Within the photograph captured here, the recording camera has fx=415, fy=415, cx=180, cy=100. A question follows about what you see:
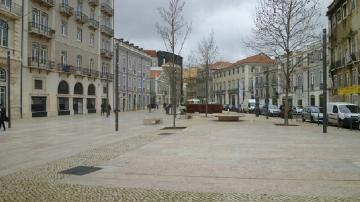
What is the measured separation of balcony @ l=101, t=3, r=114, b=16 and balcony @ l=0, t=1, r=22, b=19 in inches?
839

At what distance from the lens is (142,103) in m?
86.8

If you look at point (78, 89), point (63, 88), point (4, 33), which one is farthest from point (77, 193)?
point (78, 89)

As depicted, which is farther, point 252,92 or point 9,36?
point 252,92

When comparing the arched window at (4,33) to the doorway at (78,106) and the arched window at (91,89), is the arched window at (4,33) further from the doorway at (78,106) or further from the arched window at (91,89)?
the arched window at (91,89)

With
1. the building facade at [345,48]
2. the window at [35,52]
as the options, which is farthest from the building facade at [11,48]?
the building facade at [345,48]

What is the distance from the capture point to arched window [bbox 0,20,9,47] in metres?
34.2

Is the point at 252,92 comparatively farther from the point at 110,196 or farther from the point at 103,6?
the point at 110,196

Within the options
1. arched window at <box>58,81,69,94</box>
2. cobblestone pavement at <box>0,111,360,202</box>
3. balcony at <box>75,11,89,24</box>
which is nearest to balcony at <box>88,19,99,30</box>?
balcony at <box>75,11,89,24</box>

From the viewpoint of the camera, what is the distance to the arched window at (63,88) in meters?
45.6

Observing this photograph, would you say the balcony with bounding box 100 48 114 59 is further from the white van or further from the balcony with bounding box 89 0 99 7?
the white van

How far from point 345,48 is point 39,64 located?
31.1 m

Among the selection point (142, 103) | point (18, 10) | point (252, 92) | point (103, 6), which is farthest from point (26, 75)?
point (252, 92)

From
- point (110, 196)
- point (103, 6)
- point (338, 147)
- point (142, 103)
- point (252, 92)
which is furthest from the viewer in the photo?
point (252, 92)

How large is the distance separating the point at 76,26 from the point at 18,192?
44420 mm
